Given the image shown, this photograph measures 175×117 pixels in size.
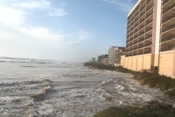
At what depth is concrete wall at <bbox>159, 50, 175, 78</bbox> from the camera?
111 ft

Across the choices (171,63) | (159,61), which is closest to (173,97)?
(171,63)

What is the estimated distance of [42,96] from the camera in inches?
648

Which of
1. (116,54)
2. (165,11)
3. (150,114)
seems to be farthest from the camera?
(116,54)

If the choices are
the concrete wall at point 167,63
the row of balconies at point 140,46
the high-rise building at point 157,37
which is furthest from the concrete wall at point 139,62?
the concrete wall at point 167,63

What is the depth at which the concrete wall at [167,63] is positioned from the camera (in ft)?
111

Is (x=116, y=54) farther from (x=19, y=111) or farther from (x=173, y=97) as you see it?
(x=19, y=111)

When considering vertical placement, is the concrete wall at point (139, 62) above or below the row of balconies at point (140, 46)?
below

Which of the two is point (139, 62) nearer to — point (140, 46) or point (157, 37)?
point (140, 46)

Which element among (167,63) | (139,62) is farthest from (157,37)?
(139,62)

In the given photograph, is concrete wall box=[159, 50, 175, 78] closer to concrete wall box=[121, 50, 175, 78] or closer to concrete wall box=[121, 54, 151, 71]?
concrete wall box=[121, 50, 175, 78]

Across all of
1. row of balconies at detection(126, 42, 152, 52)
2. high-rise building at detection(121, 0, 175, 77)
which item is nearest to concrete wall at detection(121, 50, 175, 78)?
high-rise building at detection(121, 0, 175, 77)

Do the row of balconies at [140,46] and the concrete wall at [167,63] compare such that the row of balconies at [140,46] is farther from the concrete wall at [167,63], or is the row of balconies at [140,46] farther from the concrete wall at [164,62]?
the concrete wall at [167,63]

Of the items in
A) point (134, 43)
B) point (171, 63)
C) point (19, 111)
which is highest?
point (134, 43)

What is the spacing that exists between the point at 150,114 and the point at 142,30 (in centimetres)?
5206
